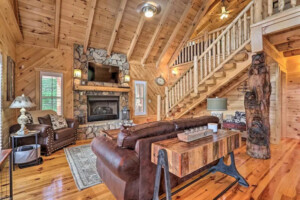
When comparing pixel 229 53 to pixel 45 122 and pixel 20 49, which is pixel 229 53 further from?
pixel 20 49

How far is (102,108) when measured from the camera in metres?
5.36

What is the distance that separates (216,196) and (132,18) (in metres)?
5.15

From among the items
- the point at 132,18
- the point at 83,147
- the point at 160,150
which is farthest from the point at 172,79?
the point at 160,150

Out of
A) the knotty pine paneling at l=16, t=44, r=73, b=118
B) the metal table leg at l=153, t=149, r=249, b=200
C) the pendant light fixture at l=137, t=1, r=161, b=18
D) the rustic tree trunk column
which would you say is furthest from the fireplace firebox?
the rustic tree trunk column

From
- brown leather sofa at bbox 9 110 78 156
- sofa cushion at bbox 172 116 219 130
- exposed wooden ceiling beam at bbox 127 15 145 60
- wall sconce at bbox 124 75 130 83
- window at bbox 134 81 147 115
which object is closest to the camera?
sofa cushion at bbox 172 116 219 130

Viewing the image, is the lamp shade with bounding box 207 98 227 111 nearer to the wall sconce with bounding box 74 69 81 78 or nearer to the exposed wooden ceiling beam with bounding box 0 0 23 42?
the wall sconce with bounding box 74 69 81 78

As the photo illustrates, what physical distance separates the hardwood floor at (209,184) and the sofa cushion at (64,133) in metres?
0.60

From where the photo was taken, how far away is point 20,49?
4020 millimetres

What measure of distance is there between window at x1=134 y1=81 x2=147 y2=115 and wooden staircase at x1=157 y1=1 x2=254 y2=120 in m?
1.36

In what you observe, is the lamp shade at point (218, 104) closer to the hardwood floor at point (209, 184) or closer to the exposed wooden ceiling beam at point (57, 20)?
the hardwood floor at point (209, 184)

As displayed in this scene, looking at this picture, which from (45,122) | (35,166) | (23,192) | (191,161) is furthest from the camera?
(45,122)

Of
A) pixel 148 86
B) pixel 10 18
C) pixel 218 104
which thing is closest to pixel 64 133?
pixel 10 18

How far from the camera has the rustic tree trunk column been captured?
3047 mm

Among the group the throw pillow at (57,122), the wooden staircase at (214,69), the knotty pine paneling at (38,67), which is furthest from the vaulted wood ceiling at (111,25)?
the throw pillow at (57,122)
